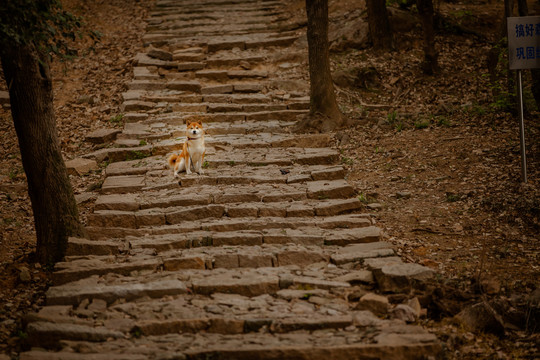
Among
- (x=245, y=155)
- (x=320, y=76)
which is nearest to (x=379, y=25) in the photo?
(x=320, y=76)

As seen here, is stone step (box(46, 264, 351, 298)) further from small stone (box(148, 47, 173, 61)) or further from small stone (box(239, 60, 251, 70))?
small stone (box(148, 47, 173, 61))

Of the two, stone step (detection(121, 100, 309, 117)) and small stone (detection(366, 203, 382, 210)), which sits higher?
stone step (detection(121, 100, 309, 117))

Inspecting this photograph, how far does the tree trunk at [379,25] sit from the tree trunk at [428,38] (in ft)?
3.65

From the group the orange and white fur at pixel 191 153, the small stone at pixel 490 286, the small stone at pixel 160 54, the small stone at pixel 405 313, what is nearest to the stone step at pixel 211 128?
the orange and white fur at pixel 191 153

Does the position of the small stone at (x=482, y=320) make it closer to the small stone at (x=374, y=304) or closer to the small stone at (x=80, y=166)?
the small stone at (x=374, y=304)

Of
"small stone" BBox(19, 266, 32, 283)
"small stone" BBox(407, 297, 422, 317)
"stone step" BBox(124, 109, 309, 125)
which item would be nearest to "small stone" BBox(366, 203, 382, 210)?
"small stone" BBox(407, 297, 422, 317)

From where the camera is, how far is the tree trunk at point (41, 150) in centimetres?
620

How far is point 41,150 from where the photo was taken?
648 centimetres

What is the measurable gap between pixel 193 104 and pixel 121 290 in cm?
689

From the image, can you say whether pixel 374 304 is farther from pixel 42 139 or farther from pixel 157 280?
pixel 42 139

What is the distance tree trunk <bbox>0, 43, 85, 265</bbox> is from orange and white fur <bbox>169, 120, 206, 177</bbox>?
2226mm

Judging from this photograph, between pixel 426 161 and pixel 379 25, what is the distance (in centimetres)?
587

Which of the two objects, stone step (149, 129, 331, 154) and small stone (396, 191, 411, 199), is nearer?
small stone (396, 191, 411, 199)

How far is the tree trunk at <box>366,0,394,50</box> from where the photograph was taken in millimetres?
13352
